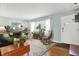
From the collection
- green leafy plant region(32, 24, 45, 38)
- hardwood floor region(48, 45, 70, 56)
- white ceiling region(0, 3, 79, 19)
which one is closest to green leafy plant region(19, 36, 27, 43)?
green leafy plant region(32, 24, 45, 38)

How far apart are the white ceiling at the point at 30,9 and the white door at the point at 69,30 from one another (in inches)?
5.2

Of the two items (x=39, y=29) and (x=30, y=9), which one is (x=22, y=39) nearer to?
(x=39, y=29)

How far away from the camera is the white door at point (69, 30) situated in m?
1.14

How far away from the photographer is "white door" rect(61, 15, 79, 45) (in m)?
1.14

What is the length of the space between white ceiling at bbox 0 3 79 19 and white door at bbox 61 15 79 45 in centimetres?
13

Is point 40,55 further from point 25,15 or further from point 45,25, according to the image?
point 25,15

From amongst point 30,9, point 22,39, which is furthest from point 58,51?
point 30,9

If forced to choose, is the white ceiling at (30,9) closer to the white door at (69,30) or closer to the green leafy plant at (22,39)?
the white door at (69,30)

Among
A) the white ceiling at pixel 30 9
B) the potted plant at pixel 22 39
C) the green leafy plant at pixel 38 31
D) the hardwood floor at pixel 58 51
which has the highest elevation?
the white ceiling at pixel 30 9

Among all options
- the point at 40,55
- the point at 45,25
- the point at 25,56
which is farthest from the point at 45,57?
the point at 45,25

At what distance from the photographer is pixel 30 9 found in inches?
43.8

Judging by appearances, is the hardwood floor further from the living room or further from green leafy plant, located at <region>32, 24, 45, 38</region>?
green leafy plant, located at <region>32, 24, 45, 38</region>

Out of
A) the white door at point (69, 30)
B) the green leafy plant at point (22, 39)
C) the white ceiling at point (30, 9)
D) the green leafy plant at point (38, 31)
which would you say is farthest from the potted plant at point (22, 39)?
the white door at point (69, 30)

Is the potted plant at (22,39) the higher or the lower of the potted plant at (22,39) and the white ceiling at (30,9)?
the lower
